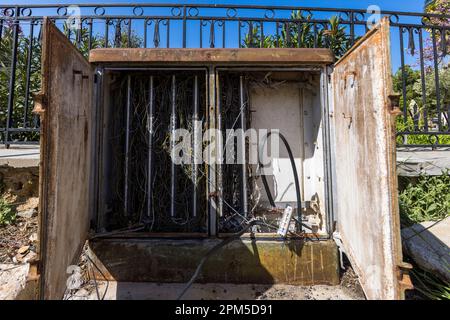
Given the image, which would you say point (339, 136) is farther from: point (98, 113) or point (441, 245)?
point (98, 113)

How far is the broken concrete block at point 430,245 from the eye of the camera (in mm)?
1975

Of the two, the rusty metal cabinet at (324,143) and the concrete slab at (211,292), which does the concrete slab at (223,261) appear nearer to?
the concrete slab at (211,292)

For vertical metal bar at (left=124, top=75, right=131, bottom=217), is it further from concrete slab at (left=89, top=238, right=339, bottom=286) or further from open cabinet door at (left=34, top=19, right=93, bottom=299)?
open cabinet door at (left=34, top=19, right=93, bottom=299)

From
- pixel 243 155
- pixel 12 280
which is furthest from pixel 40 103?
pixel 243 155

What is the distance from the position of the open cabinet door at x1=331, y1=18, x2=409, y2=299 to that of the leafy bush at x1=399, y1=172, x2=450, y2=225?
0.99 metres

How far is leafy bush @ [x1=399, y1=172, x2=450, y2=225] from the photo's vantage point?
97.3 inches

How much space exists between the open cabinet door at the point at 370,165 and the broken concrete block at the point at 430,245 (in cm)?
64

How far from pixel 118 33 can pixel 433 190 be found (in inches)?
153

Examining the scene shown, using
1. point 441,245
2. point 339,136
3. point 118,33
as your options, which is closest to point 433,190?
point 441,245

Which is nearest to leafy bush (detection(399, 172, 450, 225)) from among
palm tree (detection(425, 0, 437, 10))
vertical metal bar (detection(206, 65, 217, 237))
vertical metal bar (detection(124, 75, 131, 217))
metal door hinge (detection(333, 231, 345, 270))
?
metal door hinge (detection(333, 231, 345, 270))

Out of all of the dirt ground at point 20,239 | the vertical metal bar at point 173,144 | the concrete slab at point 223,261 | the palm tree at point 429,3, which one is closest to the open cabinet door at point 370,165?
the concrete slab at point 223,261

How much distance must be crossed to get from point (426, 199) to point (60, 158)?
10.3 ft

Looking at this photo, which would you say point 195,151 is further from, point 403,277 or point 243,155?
point 403,277
